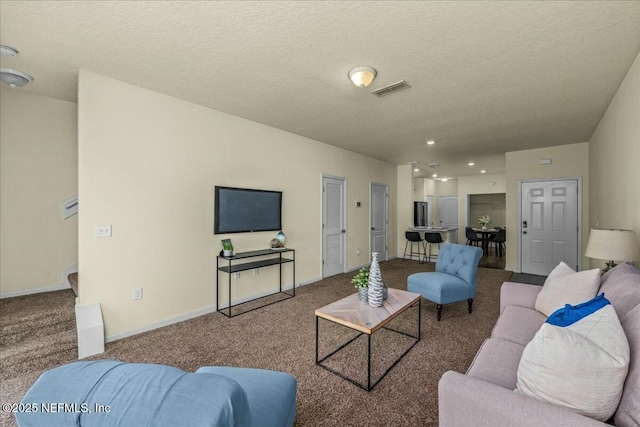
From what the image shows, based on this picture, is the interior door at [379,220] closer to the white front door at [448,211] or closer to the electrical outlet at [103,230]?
the white front door at [448,211]

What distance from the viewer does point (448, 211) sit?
10.7 meters

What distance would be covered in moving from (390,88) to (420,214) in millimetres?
7245

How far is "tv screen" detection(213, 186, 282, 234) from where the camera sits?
356 centimetres

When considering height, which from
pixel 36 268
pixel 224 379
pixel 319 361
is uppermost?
pixel 224 379

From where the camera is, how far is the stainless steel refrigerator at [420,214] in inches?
364

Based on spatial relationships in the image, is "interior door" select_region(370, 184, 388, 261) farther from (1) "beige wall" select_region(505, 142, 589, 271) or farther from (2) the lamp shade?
(2) the lamp shade

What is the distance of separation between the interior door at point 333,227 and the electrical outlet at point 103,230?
3.24m

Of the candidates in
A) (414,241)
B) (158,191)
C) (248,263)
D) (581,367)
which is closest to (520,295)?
(581,367)

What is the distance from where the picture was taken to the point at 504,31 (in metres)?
1.96

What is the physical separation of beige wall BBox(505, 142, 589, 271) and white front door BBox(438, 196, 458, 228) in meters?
4.83

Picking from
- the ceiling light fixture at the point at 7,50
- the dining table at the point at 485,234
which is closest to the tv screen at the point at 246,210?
the ceiling light fixture at the point at 7,50

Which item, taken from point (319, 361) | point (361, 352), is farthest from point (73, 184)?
point (361, 352)

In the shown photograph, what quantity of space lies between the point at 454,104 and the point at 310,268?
331 centimetres

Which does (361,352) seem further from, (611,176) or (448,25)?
(611,176)
